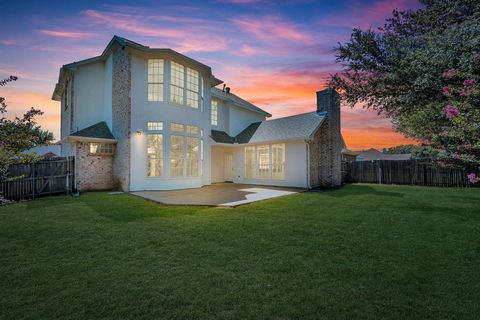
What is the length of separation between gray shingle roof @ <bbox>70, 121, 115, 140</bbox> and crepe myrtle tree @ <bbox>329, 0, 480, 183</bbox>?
11341mm

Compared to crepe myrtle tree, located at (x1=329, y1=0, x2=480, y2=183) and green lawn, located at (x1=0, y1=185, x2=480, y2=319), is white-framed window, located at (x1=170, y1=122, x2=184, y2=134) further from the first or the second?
crepe myrtle tree, located at (x1=329, y1=0, x2=480, y2=183)

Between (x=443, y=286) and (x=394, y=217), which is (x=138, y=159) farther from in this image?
(x=443, y=286)

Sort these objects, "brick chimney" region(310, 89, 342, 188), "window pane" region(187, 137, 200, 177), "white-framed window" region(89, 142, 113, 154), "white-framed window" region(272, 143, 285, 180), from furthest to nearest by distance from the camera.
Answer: "white-framed window" region(272, 143, 285, 180)
"brick chimney" region(310, 89, 342, 188)
"window pane" region(187, 137, 200, 177)
"white-framed window" region(89, 142, 113, 154)

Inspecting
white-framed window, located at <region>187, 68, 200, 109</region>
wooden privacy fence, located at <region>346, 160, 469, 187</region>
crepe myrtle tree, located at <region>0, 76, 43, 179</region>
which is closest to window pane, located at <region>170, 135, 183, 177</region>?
white-framed window, located at <region>187, 68, 200, 109</region>

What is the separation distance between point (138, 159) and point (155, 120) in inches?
86.0

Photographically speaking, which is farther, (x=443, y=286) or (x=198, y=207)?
(x=198, y=207)

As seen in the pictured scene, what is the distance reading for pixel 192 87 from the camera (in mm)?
12906

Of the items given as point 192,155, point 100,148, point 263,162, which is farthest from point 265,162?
point 100,148

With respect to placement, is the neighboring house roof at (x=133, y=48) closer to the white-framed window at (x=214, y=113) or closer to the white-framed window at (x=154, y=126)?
the white-framed window at (x=214, y=113)

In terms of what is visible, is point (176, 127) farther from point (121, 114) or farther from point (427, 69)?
point (427, 69)

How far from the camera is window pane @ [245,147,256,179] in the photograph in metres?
15.5

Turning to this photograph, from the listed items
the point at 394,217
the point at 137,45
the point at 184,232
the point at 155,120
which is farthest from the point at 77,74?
the point at 394,217

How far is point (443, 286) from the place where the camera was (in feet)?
8.96

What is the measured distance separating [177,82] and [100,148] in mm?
5466
